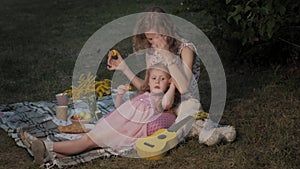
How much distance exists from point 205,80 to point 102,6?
6.01 m

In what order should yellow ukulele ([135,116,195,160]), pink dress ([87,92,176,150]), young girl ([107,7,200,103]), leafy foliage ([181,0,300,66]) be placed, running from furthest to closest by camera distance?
leafy foliage ([181,0,300,66]) < young girl ([107,7,200,103]) < pink dress ([87,92,176,150]) < yellow ukulele ([135,116,195,160])

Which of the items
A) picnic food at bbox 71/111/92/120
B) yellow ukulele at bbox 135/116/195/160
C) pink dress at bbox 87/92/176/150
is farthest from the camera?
picnic food at bbox 71/111/92/120

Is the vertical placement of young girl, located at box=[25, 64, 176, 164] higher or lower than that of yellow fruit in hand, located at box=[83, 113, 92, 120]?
higher

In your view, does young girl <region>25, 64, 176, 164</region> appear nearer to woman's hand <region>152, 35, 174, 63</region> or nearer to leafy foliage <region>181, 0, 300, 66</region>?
woman's hand <region>152, 35, 174, 63</region>

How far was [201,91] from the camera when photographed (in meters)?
5.33

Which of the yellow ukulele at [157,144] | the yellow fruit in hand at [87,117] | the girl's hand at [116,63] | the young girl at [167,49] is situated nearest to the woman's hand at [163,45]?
the young girl at [167,49]

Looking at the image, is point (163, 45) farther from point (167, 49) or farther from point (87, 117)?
point (87, 117)

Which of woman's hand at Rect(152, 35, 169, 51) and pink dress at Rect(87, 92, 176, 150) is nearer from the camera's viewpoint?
pink dress at Rect(87, 92, 176, 150)

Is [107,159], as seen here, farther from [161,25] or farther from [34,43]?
[34,43]

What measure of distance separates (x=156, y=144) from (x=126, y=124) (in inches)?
11.8

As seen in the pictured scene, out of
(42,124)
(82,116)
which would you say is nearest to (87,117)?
(82,116)

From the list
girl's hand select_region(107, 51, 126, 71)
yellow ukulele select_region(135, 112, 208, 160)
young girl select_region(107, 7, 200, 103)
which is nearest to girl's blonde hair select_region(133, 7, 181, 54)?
young girl select_region(107, 7, 200, 103)

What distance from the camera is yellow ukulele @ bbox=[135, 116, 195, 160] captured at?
365cm

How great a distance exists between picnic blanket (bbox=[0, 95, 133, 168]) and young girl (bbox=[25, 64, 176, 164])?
0.19 ft
